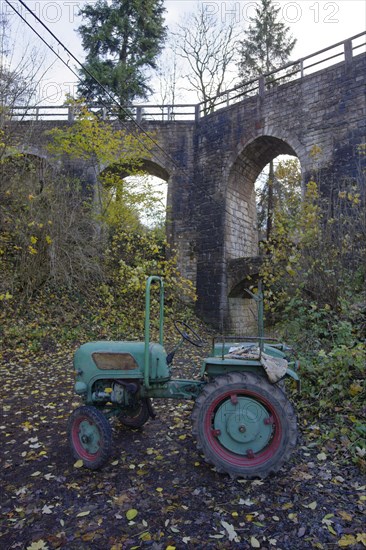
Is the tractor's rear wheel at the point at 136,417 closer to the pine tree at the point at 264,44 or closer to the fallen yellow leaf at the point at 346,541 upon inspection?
the fallen yellow leaf at the point at 346,541

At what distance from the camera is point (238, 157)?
39.9 feet

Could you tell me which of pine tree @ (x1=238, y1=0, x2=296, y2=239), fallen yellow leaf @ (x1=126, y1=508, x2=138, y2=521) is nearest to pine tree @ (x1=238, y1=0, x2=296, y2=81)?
pine tree @ (x1=238, y1=0, x2=296, y2=239)

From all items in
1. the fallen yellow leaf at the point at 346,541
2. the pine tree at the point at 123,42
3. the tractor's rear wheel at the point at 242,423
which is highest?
the pine tree at the point at 123,42

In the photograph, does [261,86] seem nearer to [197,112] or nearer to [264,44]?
[197,112]

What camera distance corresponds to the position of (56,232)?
8.83 metres

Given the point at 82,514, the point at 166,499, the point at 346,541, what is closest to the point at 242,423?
the point at 166,499

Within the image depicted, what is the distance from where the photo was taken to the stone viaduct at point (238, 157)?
966 cm

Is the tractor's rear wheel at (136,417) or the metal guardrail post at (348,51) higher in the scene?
the metal guardrail post at (348,51)

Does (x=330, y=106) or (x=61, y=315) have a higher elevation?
(x=330, y=106)

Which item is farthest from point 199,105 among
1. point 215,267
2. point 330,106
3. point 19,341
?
point 19,341

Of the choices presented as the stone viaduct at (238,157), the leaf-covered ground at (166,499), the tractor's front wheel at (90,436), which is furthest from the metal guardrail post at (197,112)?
the tractor's front wheel at (90,436)

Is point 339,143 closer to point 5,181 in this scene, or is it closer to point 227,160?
point 227,160

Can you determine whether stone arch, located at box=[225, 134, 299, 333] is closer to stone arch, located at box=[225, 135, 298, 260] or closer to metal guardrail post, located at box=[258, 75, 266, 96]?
stone arch, located at box=[225, 135, 298, 260]

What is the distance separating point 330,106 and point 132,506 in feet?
35.1
